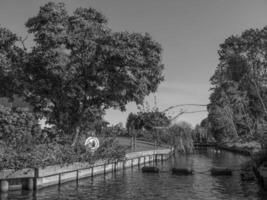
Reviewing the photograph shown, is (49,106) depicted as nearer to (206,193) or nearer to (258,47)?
(206,193)

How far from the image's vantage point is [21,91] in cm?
3844

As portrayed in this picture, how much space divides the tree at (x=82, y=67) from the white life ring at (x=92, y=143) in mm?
2556

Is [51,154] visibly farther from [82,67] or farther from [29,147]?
[82,67]

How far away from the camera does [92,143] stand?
3694 cm

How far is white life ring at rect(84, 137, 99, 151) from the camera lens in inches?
1436

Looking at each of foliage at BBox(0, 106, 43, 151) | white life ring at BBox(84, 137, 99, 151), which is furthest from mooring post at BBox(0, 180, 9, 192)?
white life ring at BBox(84, 137, 99, 151)

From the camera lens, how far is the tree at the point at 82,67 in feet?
117

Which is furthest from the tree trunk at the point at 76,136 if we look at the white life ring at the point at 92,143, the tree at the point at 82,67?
the white life ring at the point at 92,143

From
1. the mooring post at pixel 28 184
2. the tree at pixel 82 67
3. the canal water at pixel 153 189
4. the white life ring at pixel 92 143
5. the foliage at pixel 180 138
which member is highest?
the tree at pixel 82 67

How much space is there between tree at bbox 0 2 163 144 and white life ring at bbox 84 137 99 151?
256cm

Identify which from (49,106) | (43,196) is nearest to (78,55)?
(49,106)

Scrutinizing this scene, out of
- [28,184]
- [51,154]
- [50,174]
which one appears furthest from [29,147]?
[28,184]

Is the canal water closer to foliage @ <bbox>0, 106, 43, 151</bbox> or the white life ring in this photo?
the white life ring

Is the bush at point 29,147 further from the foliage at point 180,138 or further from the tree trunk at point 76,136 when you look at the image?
the foliage at point 180,138
